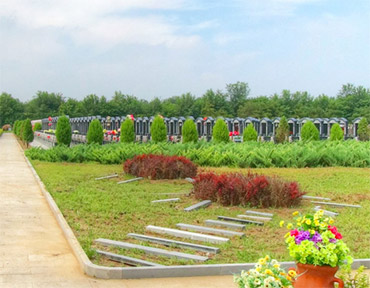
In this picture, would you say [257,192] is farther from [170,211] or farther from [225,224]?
[225,224]

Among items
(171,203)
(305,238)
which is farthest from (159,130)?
(305,238)

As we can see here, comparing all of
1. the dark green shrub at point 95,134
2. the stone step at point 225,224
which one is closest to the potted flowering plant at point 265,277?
the stone step at point 225,224

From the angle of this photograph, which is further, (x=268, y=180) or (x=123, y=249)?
(x=268, y=180)

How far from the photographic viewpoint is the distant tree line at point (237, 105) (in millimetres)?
53969

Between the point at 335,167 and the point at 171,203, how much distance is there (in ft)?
25.9

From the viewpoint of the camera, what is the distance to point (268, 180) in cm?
875

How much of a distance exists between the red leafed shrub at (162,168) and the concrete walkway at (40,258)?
350cm

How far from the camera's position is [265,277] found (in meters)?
2.96

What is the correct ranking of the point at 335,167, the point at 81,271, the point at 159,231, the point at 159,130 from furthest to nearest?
the point at 159,130 < the point at 335,167 < the point at 159,231 < the point at 81,271

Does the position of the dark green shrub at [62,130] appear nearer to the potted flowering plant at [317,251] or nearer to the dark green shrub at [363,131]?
the dark green shrub at [363,131]

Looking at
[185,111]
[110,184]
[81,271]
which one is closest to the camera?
[81,271]

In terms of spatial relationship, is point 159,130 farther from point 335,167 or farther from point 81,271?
point 81,271

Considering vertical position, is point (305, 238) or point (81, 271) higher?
point (305, 238)

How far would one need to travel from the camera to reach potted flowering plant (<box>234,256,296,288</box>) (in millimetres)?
2896
